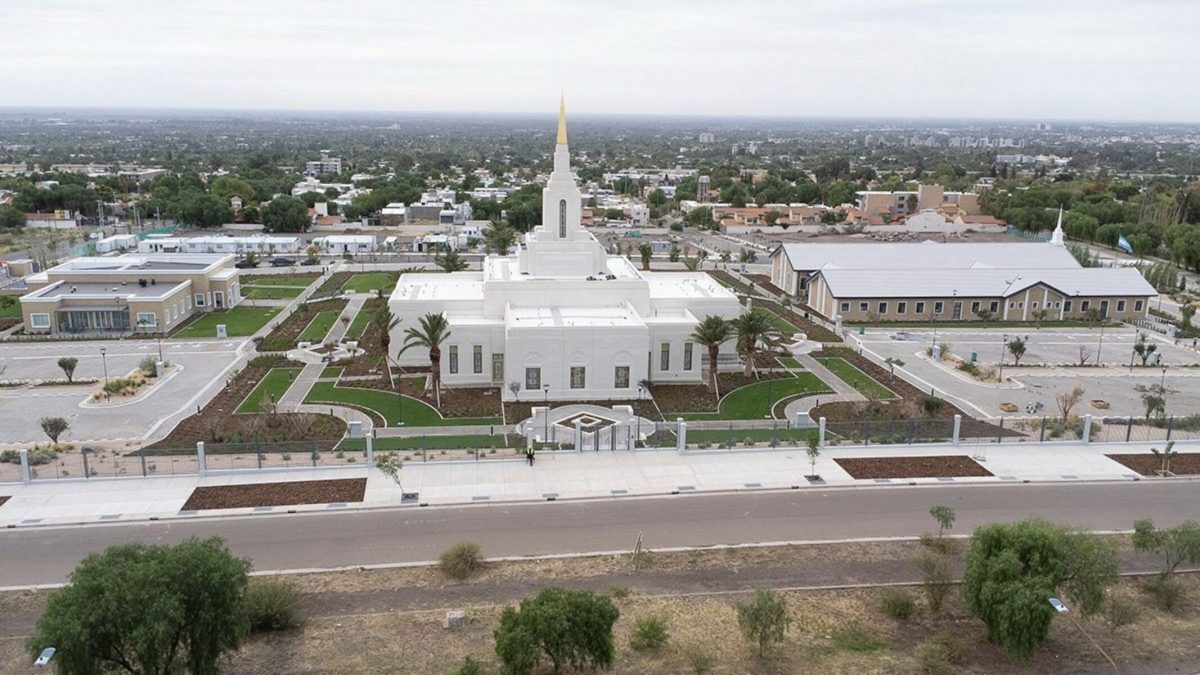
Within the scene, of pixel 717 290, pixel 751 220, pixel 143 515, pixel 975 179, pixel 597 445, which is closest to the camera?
pixel 143 515

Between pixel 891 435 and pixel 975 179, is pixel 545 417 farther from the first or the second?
pixel 975 179

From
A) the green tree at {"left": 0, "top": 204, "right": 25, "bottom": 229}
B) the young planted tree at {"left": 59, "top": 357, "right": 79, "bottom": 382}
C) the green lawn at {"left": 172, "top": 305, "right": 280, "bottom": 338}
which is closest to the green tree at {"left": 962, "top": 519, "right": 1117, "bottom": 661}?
the young planted tree at {"left": 59, "top": 357, "right": 79, "bottom": 382}

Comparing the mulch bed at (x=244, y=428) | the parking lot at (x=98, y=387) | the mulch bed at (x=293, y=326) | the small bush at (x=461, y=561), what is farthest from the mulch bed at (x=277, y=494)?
the mulch bed at (x=293, y=326)

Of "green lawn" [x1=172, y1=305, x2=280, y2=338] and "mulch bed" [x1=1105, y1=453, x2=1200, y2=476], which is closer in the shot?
"mulch bed" [x1=1105, y1=453, x2=1200, y2=476]

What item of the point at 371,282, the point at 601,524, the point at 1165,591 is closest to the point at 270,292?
the point at 371,282

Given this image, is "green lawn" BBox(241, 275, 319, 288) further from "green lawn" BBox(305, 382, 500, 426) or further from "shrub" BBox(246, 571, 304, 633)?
"shrub" BBox(246, 571, 304, 633)

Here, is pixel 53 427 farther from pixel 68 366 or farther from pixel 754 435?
pixel 754 435

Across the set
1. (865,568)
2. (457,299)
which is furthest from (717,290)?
(865,568)
